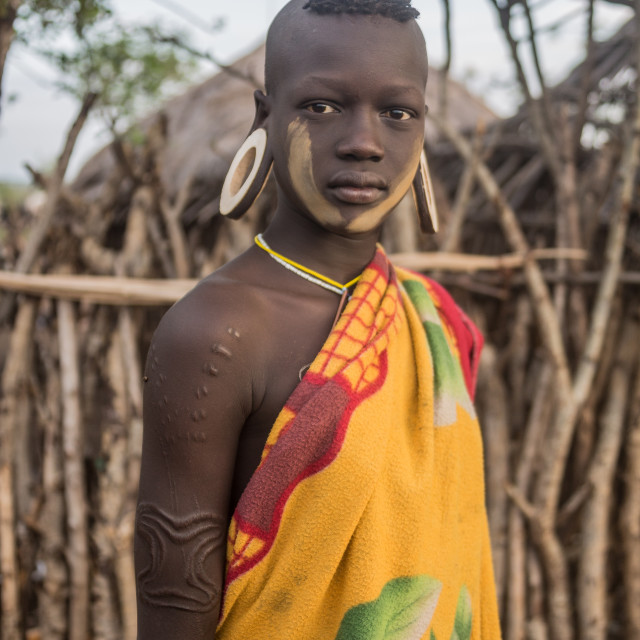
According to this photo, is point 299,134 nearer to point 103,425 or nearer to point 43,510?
point 103,425

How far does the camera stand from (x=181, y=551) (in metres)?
1.08

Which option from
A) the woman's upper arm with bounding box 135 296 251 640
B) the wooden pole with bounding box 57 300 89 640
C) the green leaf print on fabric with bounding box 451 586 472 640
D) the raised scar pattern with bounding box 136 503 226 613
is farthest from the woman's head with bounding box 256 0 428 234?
the wooden pole with bounding box 57 300 89 640

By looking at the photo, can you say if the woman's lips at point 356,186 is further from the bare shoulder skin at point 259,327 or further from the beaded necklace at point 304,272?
the beaded necklace at point 304,272

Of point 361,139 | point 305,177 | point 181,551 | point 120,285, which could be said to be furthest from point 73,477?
point 361,139

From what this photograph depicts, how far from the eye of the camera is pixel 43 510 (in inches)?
102

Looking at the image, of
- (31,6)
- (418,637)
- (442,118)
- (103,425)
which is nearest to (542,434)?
(442,118)

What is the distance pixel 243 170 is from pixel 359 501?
62 cm

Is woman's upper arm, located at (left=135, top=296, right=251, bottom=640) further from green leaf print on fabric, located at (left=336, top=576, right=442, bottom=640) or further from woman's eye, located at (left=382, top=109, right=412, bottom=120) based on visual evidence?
woman's eye, located at (left=382, top=109, right=412, bottom=120)

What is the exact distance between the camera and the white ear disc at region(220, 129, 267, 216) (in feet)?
3.92

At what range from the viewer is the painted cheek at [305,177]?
43.8 inches

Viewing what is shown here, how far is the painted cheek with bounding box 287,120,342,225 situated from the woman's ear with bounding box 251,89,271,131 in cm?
11

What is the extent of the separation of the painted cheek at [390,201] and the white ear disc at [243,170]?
21 centimetres

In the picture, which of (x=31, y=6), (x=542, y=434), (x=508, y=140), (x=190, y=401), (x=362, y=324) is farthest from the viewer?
(x=508, y=140)

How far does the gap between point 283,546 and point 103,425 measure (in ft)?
5.50
